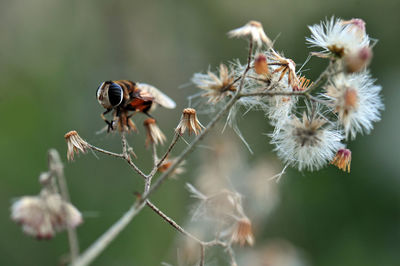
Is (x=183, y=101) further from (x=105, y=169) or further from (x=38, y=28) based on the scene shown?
(x=38, y=28)

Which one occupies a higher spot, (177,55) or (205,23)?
(205,23)

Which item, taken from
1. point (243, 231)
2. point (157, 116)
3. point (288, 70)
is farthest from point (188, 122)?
point (157, 116)

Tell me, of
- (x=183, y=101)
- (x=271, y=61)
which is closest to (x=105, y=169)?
(x=183, y=101)

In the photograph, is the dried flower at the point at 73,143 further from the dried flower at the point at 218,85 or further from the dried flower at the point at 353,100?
the dried flower at the point at 353,100

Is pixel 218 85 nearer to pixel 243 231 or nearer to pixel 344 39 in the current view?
pixel 344 39

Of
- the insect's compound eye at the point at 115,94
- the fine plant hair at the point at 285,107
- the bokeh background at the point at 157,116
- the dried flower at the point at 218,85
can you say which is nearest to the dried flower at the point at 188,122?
the fine plant hair at the point at 285,107
